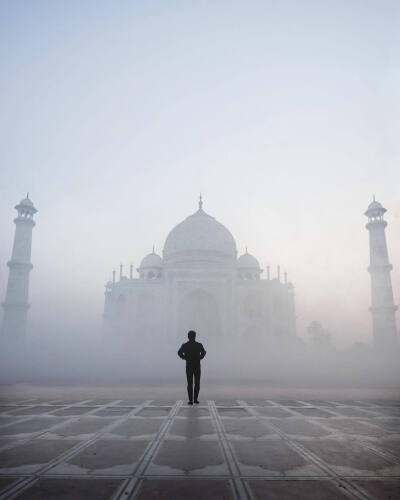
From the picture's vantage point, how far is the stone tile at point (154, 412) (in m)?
5.42

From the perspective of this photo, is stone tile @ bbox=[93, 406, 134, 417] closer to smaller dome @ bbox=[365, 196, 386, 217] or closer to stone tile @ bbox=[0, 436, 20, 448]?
stone tile @ bbox=[0, 436, 20, 448]

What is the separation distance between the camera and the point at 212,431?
4203 millimetres

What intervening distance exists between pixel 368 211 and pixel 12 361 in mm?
31813

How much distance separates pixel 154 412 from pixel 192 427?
151 cm

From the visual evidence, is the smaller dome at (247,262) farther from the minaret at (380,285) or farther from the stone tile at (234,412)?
the stone tile at (234,412)

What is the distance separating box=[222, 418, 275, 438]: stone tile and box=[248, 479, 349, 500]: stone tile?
61.1 inches

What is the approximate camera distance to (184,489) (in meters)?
2.34

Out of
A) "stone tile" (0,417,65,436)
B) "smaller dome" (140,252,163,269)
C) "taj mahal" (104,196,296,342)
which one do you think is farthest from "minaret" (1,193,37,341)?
"stone tile" (0,417,65,436)

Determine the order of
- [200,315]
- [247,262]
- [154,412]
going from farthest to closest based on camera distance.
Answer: [247,262], [200,315], [154,412]

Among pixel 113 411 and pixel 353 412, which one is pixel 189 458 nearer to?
pixel 113 411

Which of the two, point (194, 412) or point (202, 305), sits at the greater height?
point (202, 305)

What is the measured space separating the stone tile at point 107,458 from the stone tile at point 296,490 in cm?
96

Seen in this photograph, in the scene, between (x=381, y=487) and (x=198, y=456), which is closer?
(x=381, y=487)

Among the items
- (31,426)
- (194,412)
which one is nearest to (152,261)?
(194,412)
